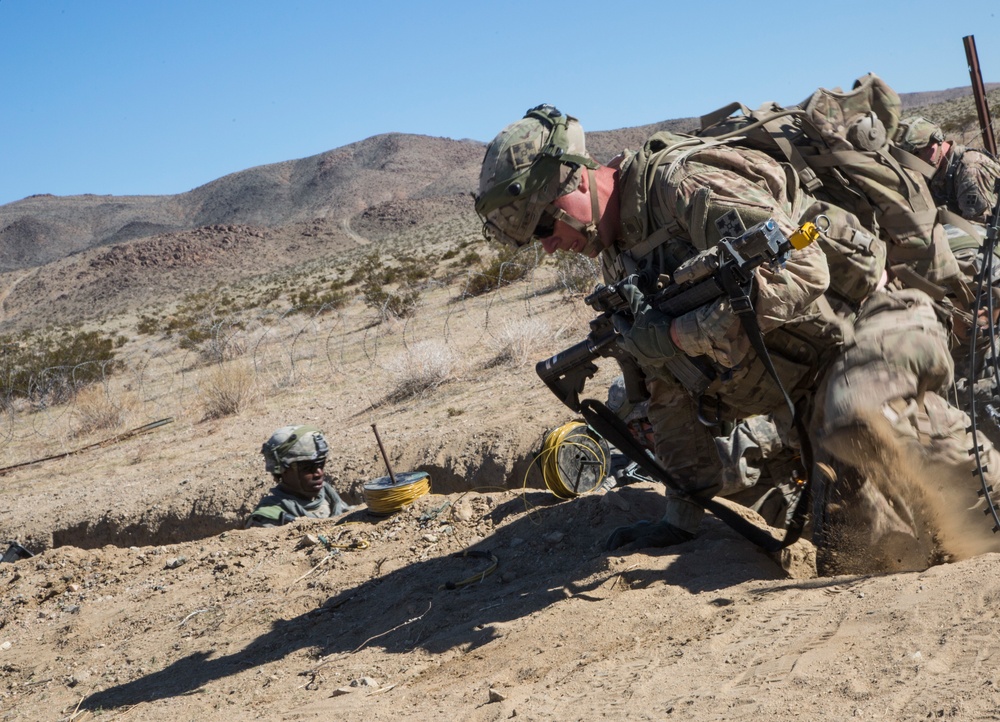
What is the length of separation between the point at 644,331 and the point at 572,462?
6.76 ft

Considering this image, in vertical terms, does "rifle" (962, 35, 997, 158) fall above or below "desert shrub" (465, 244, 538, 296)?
above

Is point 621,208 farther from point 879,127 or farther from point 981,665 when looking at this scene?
point 981,665

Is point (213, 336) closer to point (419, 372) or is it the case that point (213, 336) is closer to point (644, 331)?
point (419, 372)

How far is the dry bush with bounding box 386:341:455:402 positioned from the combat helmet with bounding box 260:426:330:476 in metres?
4.69

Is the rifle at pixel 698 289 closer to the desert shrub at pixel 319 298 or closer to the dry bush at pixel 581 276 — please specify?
the dry bush at pixel 581 276

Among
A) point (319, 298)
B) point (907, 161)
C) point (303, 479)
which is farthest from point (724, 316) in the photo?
point (319, 298)

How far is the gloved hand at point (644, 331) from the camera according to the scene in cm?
367

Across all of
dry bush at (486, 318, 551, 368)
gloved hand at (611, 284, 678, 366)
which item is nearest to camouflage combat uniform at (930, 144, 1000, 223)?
gloved hand at (611, 284, 678, 366)

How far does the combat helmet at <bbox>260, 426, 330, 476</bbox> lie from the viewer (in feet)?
21.5

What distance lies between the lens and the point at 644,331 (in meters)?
3.73

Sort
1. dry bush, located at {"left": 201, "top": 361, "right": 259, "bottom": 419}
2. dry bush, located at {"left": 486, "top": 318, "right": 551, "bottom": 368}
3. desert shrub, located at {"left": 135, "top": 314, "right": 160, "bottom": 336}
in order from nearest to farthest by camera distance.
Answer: dry bush, located at {"left": 486, "top": 318, "right": 551, "bottom": 368}, dry bush, located at {"left": 201, "top": 361, "right": 259, "bottom": 419}, desert shrub, located at {"left": 135, "top": 314, "right": 160, "bottom": 336}

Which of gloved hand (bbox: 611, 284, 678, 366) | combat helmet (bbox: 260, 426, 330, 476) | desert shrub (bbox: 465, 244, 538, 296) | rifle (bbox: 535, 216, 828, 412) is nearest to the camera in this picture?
rifle (bbox: 535, 216, 828, 412)

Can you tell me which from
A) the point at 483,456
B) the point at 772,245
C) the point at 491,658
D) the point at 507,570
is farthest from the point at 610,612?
the point at 483,456

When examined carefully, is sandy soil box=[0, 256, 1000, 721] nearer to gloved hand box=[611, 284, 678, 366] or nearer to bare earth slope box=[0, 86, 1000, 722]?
bare earth slope box=[0, 86, 1000, 722]
